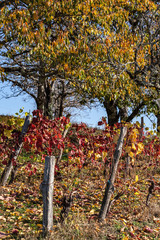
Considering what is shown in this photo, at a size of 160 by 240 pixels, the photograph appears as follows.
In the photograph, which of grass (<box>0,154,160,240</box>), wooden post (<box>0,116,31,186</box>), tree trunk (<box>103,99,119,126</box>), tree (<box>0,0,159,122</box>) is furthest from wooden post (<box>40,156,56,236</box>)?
tree trunk (<box>103,99,119,126</box>)

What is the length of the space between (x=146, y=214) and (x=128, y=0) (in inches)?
354

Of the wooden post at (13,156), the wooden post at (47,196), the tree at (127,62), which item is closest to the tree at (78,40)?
the tree at (127,62)

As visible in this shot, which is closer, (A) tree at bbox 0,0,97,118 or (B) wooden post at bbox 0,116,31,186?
(B) wooden post at bbox 0,116,31,186

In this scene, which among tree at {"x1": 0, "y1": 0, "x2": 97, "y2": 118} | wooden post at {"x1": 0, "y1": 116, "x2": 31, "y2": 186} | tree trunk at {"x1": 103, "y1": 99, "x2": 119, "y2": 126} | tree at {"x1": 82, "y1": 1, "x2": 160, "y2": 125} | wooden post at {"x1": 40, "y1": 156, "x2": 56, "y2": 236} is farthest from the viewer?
tree trunk at {"x1": 103, "y1": 99, "x2": 119, "y2": 126}

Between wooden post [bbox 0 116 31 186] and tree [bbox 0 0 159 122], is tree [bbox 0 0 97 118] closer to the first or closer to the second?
tree [bbox 0 0 159 122]

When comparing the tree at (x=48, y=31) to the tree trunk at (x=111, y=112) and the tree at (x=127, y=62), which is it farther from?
the tree trunk at (x=111, y=112)

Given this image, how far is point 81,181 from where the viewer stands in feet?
20.6

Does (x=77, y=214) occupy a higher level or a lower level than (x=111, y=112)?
lower

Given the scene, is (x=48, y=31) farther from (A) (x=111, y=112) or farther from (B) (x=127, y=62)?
(A) (x=111, y=112)

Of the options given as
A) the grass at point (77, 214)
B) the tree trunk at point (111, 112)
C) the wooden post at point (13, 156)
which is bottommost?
the grass at point (77, 214)

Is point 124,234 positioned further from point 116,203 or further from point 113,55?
point 113,55

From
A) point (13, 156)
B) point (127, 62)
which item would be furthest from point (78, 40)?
point (13, 156)

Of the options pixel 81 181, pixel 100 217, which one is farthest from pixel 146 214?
pixel 81 181

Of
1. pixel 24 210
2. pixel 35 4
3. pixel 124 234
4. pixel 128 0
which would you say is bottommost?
pixel 124 234
